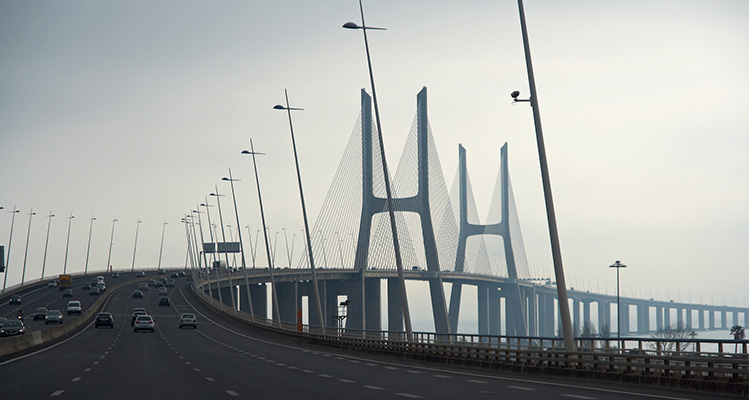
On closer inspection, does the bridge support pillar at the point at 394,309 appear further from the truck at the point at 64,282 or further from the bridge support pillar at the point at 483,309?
the truck at the point at 64,282

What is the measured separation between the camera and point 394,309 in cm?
12294

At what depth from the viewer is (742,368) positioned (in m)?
20.2

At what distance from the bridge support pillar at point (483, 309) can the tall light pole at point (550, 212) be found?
11010 centimetres

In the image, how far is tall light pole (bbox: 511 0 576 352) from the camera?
26188mm

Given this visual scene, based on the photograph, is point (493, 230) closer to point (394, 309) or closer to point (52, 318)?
point (394, 309)

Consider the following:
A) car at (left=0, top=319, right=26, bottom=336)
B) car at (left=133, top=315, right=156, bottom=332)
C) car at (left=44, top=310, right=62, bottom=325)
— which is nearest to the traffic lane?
car at (left=0, top=319, right=26, bottom=336)

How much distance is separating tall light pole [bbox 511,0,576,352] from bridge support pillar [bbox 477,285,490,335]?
11010cm

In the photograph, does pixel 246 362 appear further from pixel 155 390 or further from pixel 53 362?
pixel 155 390

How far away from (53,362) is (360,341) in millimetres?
18589

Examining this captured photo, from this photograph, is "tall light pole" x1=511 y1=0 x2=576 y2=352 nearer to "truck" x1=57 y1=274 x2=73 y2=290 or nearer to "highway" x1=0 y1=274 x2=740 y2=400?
"highway" x1=0 y1=274 x2=740 y2=400

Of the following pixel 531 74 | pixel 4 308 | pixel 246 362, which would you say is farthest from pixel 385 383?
pixel 4 308

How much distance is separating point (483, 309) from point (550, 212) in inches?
4402

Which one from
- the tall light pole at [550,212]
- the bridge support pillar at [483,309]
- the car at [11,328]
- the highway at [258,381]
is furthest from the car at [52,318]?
the bridge support pillar at [483,309]

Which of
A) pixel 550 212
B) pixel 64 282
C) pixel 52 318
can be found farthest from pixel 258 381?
pixel 64 282
